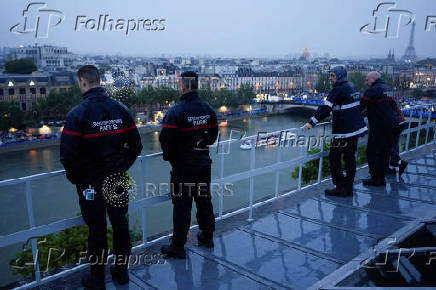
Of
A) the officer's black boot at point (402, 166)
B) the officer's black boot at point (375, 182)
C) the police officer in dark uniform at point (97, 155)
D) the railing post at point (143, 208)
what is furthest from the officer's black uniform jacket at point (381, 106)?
the police officer in dark uniform at point (97, 155)

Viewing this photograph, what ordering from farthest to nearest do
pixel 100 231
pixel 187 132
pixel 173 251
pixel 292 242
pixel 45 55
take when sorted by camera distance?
pixel 45 55
pixel 292 242
pixel 173 251
pixel 187 132
pixel 100 231

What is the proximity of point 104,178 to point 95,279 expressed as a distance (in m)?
0.64

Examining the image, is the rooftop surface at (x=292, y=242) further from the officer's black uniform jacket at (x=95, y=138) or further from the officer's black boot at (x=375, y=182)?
the officer's black uniform jacket at (x=95, y=138)

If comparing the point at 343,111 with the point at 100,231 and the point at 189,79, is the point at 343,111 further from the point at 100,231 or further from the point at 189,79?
the point at 100,231

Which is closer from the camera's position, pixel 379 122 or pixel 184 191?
pixel 184 191

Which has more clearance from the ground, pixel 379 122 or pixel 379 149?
pixel 379 122

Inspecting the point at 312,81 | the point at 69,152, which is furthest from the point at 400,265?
the point at 312,81

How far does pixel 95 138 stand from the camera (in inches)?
85.6

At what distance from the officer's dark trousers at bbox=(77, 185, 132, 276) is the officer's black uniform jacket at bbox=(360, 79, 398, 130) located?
3116mm

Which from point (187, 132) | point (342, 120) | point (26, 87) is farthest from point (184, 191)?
point (26, 87)

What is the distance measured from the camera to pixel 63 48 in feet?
345

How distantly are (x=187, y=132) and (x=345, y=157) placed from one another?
2109 millimetres

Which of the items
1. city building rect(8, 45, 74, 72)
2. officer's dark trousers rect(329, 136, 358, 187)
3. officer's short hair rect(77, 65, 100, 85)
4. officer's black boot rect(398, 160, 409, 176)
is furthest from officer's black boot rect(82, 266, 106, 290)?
city building rect(8, 45, 74, 72)

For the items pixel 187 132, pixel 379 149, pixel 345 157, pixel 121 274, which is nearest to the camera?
pixel 121 274
